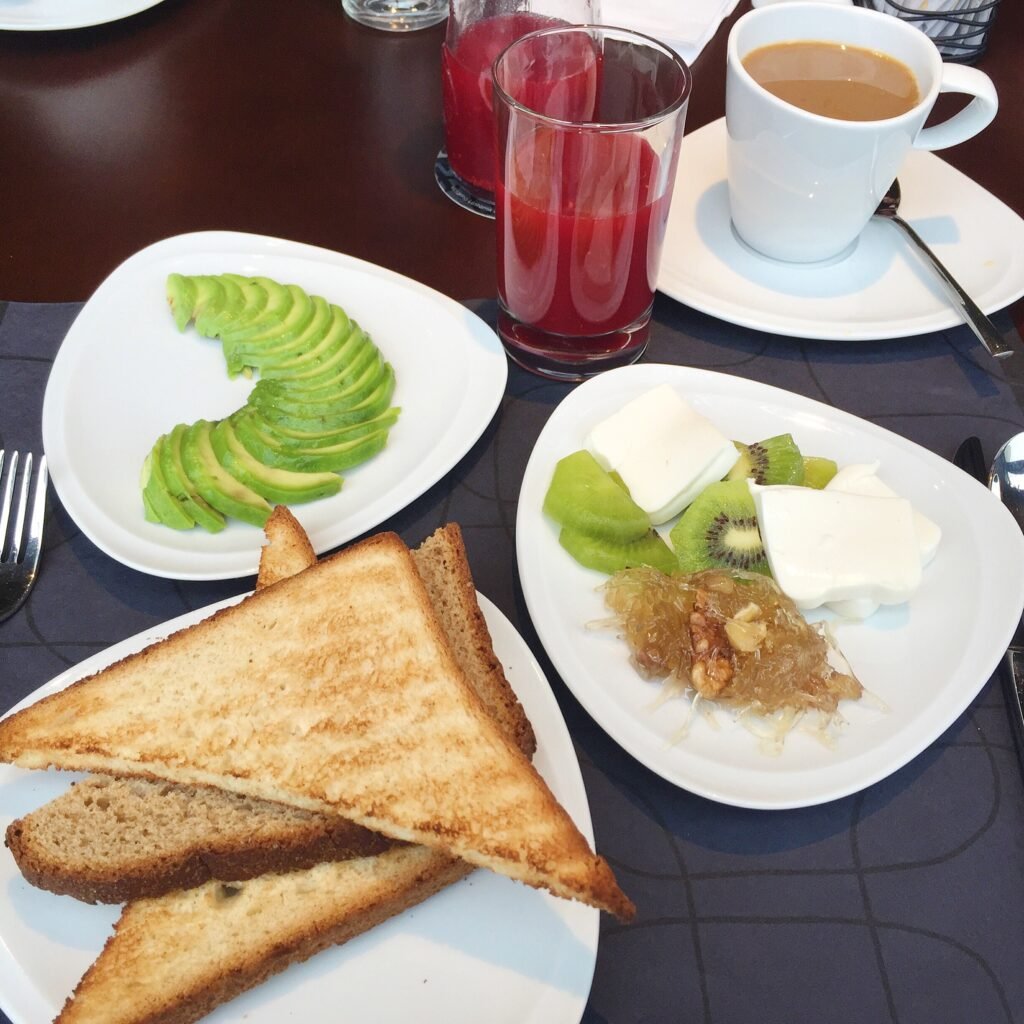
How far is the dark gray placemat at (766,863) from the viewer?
1.07 m

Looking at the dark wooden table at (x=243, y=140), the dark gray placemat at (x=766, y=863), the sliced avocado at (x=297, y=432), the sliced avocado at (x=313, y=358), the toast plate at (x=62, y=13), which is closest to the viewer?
the dark gray placemat at (x=766, y=863)

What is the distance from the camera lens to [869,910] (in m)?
1.12

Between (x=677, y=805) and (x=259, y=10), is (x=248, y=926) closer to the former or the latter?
(x=677, y=805)

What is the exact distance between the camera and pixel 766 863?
116cm

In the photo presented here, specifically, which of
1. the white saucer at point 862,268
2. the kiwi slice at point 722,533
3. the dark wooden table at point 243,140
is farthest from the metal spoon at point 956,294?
the kiwi slice at point 722,533

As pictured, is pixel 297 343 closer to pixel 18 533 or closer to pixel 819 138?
pixel 18 533

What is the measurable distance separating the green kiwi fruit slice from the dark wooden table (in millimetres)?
662

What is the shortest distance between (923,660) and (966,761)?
14cm

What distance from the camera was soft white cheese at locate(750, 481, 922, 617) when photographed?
1271mm

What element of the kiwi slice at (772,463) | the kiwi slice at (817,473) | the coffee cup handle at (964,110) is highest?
the coffee cup handle at (964,110)

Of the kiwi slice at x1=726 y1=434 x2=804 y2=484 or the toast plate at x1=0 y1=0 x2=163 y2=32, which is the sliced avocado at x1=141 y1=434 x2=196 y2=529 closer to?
the kiwi slice at x1=726 y1=434 x2=804 y2=484

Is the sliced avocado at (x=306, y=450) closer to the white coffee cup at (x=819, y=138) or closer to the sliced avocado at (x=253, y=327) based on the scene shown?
the sliced avocado at (x=253, y=327)

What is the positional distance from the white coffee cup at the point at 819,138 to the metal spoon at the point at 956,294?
0.12 m

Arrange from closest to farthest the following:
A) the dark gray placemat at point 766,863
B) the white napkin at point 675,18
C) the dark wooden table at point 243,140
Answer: the dark gray placemat at point 766,863 < the dark wooden table at point 243,140 < the white napkin at point 675,18
